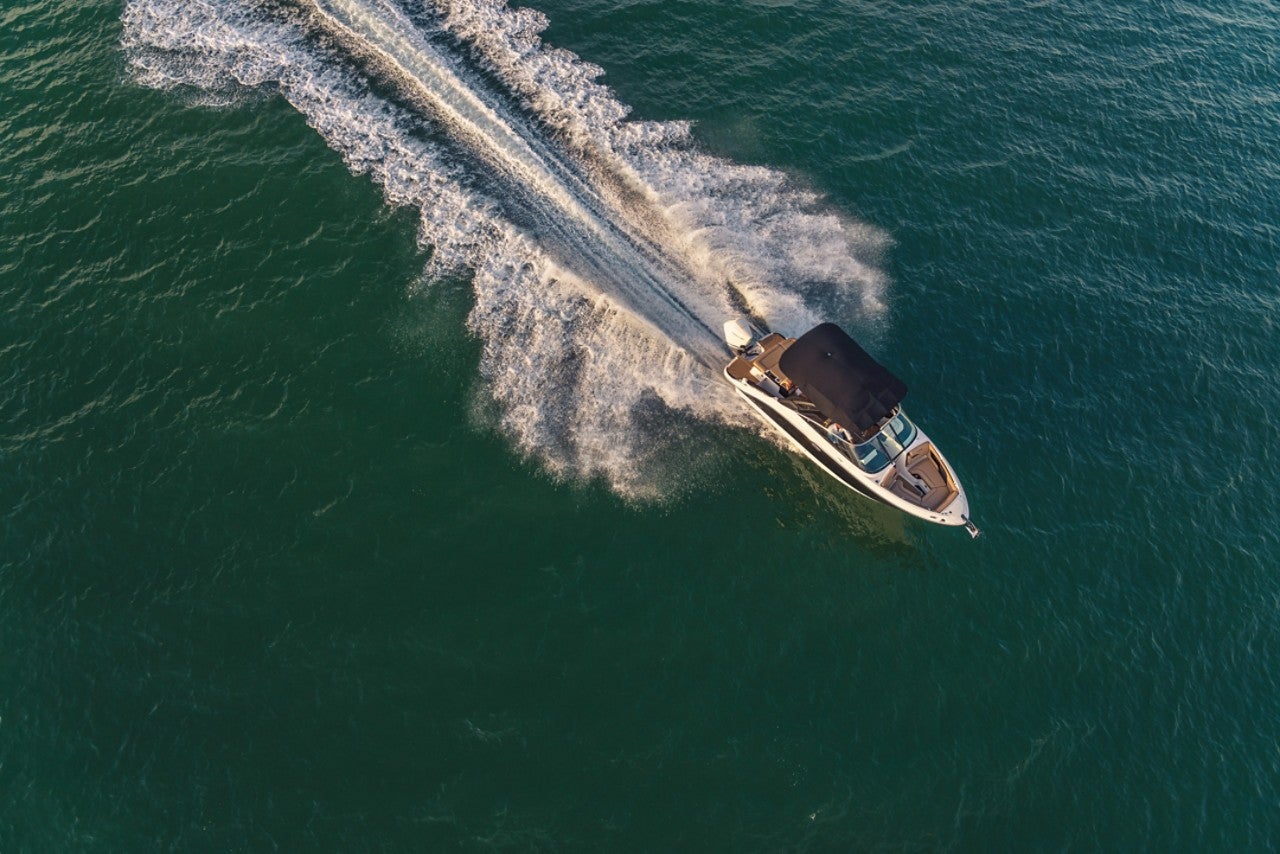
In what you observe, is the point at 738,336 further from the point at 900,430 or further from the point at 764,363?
the point at 900,430

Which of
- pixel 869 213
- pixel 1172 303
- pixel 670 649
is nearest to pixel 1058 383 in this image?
pixel 1172 303

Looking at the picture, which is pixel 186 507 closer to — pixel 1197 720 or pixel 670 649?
pixel 670 649

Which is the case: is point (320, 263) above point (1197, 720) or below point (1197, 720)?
above

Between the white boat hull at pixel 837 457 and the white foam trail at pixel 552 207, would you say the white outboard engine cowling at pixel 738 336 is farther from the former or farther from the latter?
the white boat hull at pixel 837 457

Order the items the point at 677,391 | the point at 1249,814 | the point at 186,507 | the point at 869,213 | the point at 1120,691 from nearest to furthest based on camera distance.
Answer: the point at 1249,814
the point at 1120,691
the point at 186,507
the point at 677,391
the point at 869,213

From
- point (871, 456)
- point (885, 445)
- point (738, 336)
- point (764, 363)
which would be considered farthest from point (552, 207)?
point (885, 445)

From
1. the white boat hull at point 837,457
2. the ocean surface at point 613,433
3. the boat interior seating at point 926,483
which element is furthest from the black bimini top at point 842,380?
the ocean surface at point 613,433

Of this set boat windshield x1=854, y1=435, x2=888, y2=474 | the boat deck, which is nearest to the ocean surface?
the boat deck
